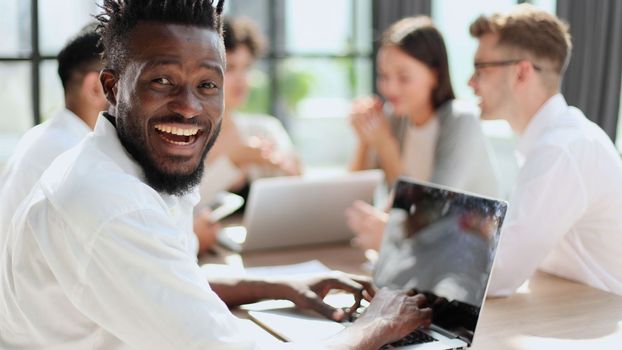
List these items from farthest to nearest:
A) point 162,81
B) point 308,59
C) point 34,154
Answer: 1. point 308,59
2. point 34,154
3. point 162,81

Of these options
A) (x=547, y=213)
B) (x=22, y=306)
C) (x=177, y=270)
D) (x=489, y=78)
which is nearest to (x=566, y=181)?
(x=547, y=213)

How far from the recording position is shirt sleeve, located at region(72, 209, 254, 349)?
3.83 feet

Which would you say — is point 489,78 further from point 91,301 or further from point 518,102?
point 91,301

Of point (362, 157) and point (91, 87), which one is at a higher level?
point (91, 87)

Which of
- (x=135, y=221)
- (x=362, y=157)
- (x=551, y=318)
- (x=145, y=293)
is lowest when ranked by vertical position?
(x=551, y=318)

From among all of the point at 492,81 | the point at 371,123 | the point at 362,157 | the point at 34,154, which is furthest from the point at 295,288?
the point at 362,157

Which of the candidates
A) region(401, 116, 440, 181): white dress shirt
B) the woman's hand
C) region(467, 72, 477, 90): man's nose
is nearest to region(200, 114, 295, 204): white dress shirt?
the woman's hand

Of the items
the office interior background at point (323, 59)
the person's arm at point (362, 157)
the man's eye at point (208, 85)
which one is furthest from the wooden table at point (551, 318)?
the office interior background at point (323, 59)

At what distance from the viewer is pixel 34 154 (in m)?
2.01

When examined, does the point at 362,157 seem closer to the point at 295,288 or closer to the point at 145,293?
the point at 295,288

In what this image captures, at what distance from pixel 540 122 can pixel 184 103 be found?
1096 millimetres

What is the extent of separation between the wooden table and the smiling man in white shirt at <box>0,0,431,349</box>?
0.72ft

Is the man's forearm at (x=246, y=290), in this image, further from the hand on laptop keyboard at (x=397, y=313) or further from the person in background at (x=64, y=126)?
the person in background at (x=64, y=126)

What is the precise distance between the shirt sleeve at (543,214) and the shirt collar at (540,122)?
0.45 ft
